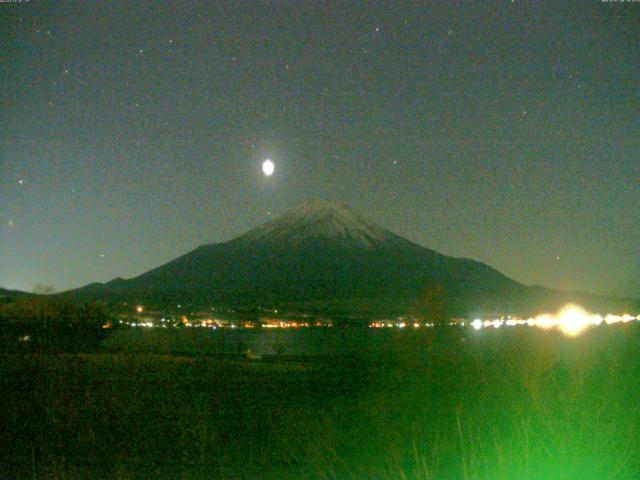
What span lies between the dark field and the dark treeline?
13658mm


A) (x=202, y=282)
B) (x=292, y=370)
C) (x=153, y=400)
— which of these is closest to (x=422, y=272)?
(x=202, y=282)

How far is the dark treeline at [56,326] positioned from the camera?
39.1m

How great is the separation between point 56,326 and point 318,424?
2866cm

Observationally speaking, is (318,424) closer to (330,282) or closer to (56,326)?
(56,326)

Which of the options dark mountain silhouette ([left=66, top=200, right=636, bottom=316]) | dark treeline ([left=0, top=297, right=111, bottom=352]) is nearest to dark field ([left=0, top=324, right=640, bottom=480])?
dark treeline ([left=0, top=297, right=111, bottom=352])

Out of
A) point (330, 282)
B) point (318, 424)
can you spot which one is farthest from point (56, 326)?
point (330, 282)

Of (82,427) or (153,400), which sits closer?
(82,427)

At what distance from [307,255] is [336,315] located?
4258 centimetres

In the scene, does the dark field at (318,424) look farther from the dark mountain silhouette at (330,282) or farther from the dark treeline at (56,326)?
the dark mountain silhouette at (330,282)

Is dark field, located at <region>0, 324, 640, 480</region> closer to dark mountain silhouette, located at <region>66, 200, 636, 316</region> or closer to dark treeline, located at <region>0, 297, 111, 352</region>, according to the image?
dark treeline, located at <region>0, 297, 111, 352</region>

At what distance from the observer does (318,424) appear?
1523 cm

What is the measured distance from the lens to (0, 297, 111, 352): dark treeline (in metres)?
39.1

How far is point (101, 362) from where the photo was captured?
2872cm

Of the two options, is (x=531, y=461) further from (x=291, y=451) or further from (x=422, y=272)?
(x=422, y=272)
